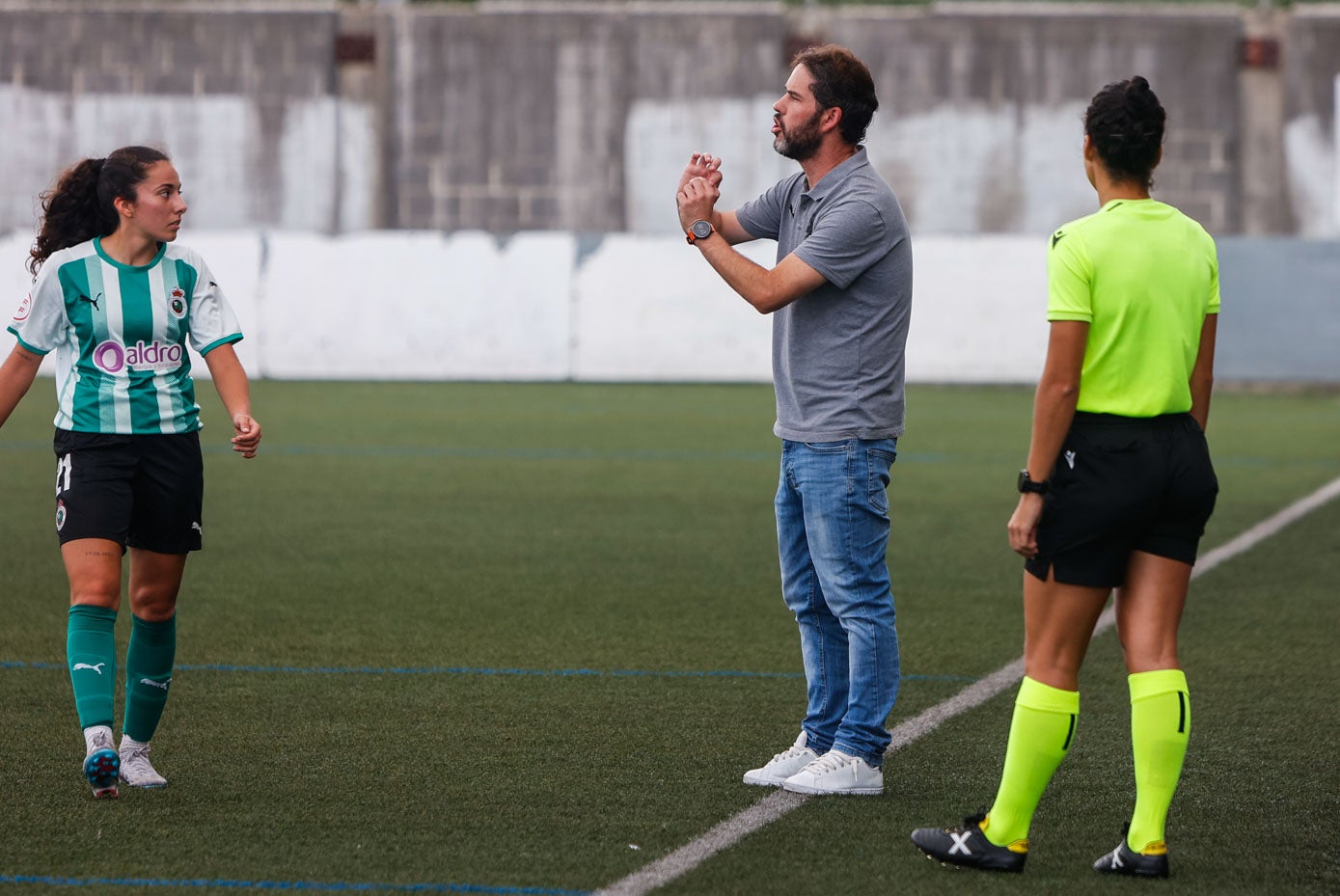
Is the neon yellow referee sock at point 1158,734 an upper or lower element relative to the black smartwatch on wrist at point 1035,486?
lower

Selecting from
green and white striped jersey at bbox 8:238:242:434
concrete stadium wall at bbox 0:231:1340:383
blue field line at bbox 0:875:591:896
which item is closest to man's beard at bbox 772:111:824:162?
green and white striped jersey at bbox 8:238:242:434

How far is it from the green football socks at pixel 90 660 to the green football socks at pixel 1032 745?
8.05ft

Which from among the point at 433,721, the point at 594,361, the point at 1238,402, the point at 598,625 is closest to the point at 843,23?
the point at 594,361

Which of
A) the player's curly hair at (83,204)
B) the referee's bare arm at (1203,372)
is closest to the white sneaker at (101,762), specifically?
the player's curly hair at (83,204)

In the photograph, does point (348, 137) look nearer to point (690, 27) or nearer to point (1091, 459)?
point (690, 27)

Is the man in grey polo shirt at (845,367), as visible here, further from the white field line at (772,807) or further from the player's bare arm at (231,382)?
the player's bare arm at (231,382)

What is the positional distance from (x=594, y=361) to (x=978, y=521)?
12910 mm

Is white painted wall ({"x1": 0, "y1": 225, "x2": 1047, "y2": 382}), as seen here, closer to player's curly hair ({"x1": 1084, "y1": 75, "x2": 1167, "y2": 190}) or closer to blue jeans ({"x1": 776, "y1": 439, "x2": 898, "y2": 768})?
blue jeans ({"x1": 776, "y1": 439, "x2": 898, "y2": 768})

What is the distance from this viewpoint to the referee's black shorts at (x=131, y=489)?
507cm

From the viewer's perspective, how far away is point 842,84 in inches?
202

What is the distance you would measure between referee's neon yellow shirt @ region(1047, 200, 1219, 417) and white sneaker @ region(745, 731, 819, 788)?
5.11 feet

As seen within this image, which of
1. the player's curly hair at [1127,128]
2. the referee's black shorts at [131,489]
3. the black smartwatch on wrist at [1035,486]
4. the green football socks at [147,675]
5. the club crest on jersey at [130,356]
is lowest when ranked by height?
the green football socks at [147,675]

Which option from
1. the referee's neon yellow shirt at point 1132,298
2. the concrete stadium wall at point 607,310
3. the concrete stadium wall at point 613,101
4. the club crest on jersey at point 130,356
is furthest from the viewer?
the concrete stadium wall at point 613,101

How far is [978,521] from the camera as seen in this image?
11.3m
